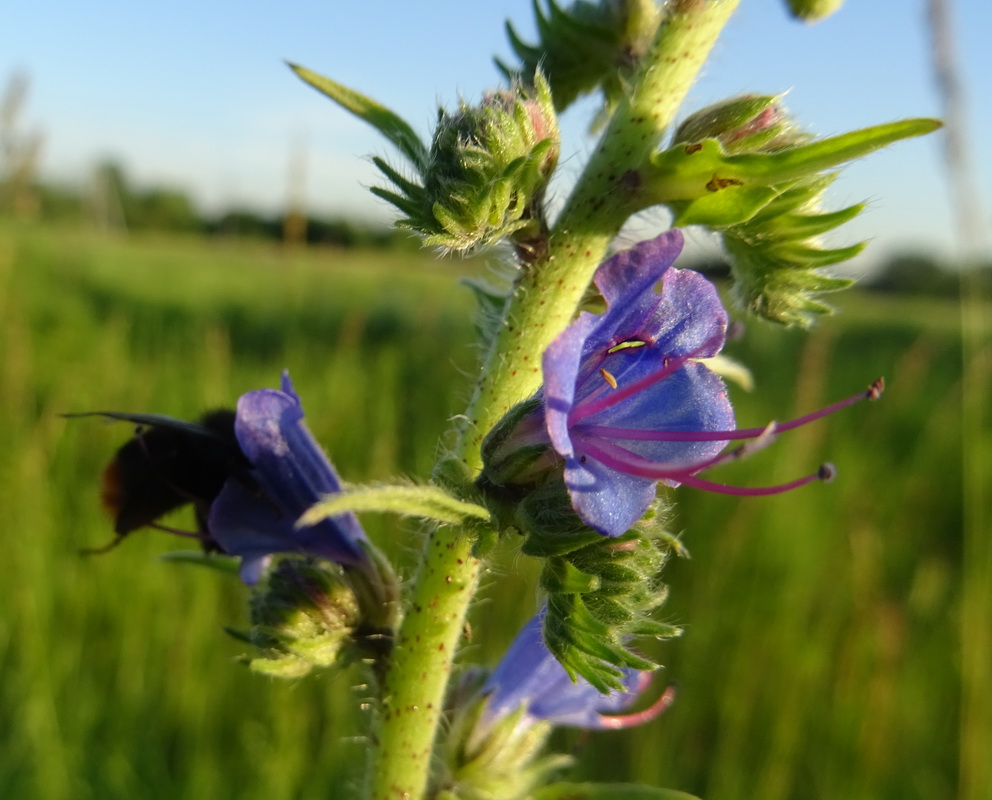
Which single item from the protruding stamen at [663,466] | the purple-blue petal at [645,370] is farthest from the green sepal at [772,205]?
the protruding stamen at [663,466]

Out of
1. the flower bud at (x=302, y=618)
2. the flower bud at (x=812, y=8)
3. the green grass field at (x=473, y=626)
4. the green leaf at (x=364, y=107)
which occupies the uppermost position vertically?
the flower bud at (x=812, y=8)

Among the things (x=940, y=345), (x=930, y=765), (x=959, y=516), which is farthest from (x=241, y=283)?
(x=930, y=765)

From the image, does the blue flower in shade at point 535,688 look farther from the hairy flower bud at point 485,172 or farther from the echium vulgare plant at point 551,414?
the hairy flower bud at point 485,172

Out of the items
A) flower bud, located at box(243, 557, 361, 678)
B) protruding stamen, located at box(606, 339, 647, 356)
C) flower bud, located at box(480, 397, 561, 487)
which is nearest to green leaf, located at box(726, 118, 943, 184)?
protruding stamen, located at box(606, 339, 647, 356)

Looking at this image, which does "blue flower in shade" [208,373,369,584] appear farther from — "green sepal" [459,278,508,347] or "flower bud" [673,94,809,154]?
"flower bud" [673,94,809,154]

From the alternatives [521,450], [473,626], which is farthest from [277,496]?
[473,626]
